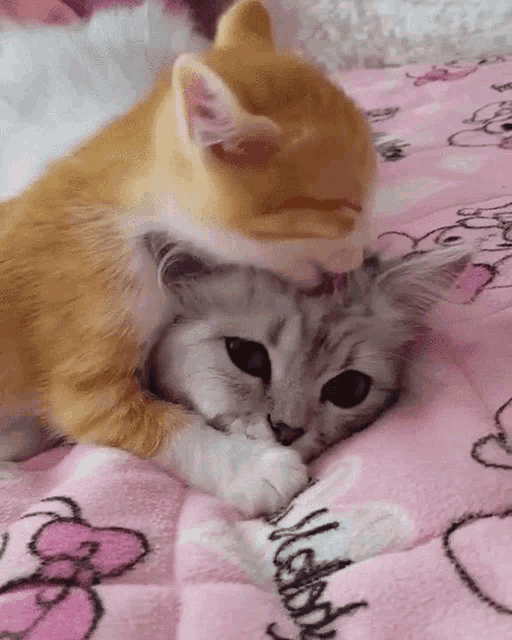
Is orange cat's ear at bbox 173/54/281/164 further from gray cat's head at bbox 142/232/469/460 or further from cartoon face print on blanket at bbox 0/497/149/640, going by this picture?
cartoon face print on blanket at bbox 0/497/149/640

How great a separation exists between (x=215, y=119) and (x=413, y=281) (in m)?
0.42

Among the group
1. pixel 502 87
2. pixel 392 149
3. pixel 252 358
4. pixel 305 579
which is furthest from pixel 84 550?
pixel 502 87

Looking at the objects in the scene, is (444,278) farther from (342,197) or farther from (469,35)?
(469,35)

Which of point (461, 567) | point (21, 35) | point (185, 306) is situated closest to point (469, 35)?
point (21, 35)

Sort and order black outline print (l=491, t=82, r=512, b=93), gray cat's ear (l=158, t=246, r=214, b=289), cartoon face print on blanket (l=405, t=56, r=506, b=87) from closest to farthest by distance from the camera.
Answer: gray cat's ear (l=158, t=246, r=214, b=289)
black outline print (l=491, t=82, r=512, b=93)
cartoon face print on blanket (l=405, t=56, r=506, b=87)

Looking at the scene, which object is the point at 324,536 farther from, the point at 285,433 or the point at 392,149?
the point at 392,149

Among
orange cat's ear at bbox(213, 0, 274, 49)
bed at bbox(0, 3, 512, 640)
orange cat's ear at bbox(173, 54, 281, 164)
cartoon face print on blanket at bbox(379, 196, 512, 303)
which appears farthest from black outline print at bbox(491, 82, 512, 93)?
orange cat's ear at bbox(173, 54, 281, 164)

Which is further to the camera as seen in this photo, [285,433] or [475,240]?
[475,240]

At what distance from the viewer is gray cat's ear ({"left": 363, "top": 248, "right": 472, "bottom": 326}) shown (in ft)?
3.00

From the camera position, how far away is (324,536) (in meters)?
0.67

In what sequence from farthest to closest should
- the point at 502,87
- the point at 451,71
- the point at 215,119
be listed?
the point at 451,71 → the point at 502,87 → the point at 215,119

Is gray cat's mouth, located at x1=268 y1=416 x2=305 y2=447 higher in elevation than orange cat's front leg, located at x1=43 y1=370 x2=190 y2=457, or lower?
lower

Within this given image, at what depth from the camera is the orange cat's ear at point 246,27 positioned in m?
0.77

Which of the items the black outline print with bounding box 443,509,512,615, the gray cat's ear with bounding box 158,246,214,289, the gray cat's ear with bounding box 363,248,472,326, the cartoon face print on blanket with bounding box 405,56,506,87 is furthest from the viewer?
the cartoon face print on blanket with bounding box 405,56,506,87
